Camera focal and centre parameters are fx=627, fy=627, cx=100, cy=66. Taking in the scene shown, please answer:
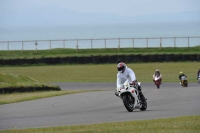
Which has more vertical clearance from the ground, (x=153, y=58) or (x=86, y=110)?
(x=153, y=58)

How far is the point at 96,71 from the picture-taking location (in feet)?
159

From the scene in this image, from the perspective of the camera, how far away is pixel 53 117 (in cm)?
1642

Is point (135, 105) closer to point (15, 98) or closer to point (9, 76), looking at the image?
Answer: point (15, 98)

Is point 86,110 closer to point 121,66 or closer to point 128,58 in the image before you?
point 121,66

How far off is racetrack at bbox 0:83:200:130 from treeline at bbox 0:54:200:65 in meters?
27.6

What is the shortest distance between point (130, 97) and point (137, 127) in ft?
16.3

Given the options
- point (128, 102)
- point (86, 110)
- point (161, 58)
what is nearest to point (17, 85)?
point (86, 110)

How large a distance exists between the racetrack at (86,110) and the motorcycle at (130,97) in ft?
0.75

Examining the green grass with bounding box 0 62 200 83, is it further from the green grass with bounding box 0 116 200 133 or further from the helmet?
the green grass with bounding box 0 116 200 133

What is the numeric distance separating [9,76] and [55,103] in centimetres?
737

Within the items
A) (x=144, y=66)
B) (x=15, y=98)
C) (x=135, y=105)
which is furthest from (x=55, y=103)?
(x=144, y=66)

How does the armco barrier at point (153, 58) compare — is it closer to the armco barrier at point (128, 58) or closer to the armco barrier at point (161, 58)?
the armco barrier at point (161, 58)

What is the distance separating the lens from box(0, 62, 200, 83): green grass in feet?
142

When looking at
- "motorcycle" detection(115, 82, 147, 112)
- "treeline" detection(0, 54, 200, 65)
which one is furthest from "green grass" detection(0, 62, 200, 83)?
"motorcycle" detection(115, 82, 147, 112)
